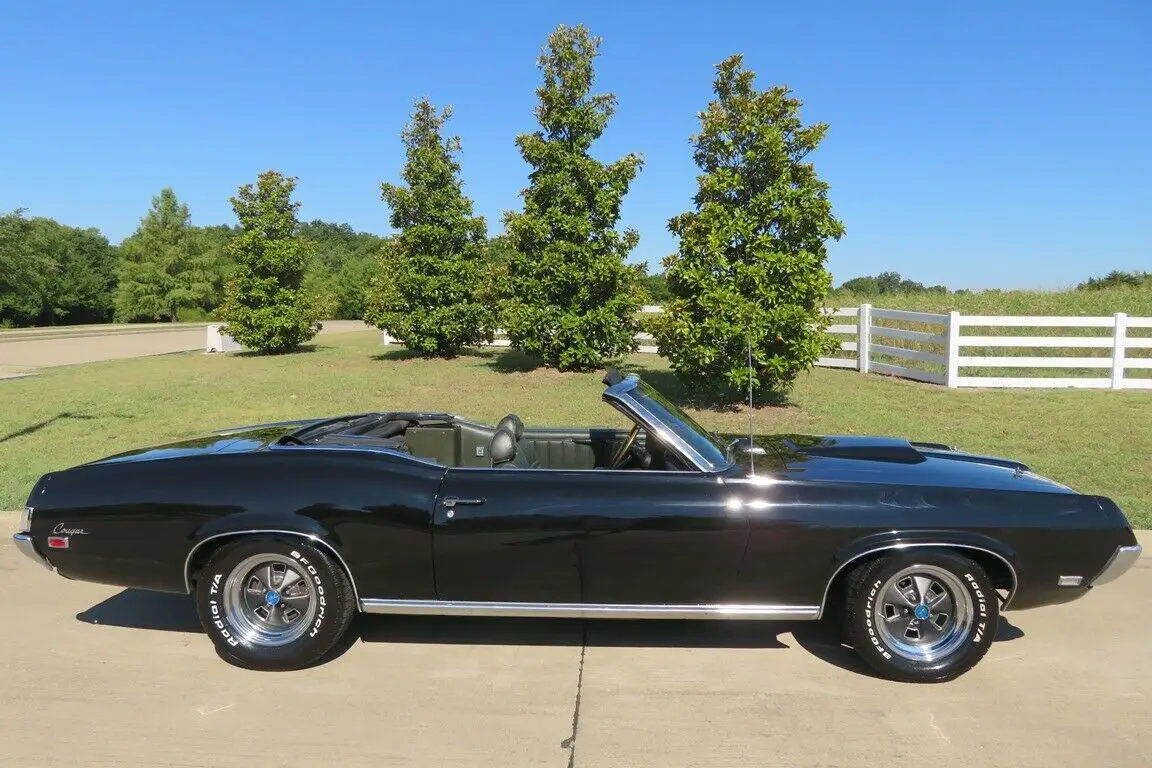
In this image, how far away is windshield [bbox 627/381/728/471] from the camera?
392 centimetres

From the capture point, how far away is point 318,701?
3494 mm

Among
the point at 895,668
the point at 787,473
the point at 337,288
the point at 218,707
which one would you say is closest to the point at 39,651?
the point at 218,707

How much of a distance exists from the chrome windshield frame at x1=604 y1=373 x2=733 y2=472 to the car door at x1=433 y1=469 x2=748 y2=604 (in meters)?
0.16

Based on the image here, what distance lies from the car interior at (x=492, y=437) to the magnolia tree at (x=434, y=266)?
14.1 metres

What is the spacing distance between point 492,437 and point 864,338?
1312 centimetres

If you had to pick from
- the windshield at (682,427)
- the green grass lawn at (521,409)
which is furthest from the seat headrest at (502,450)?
the green grass lawn at (521,409)

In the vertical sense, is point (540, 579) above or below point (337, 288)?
below

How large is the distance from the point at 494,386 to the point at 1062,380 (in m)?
9.82

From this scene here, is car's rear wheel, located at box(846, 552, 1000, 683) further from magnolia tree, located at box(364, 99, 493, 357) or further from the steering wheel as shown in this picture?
magnolia tree, located at box(364, 99, 493, 357)

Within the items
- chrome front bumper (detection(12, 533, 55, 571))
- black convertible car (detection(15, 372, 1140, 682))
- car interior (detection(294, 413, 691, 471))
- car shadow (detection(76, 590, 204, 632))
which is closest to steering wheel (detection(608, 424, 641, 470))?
car interior (detection(294, 413, 691, 471))

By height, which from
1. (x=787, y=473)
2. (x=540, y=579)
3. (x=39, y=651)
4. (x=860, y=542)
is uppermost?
(x=787, y=473)

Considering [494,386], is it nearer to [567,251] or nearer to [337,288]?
[567,251]

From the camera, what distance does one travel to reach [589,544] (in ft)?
12.0

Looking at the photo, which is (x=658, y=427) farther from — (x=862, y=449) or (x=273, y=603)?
(x=273, y=603)
